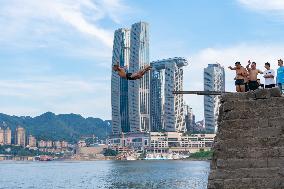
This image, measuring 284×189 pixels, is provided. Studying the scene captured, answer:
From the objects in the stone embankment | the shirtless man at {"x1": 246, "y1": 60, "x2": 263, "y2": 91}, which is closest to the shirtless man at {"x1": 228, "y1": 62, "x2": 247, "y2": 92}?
the shirtless man at {"x1": 246, "y1": 60, "x2": 263, "y2": 91}

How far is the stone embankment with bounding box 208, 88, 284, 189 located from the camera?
47.1 feet

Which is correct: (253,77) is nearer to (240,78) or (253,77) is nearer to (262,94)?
(240,78)

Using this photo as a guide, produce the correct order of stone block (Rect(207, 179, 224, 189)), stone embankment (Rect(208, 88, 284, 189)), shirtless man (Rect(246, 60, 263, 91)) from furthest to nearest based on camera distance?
shirtless man (Rect(246, 60, 263, 91)), stone block (Rect(207, 179, 224, 189)), stone embankment (Rect(208, 88, 284, 189))

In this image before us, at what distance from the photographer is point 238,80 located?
56.5 ft

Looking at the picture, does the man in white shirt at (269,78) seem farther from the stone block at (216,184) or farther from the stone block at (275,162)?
the stone block at (216,184)

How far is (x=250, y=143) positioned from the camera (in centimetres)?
1480

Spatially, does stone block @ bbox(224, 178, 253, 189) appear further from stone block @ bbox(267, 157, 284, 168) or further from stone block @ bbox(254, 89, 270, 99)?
stone block @ bbox(254, 89, 270, 99)

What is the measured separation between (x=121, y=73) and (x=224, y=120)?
3.46 meters

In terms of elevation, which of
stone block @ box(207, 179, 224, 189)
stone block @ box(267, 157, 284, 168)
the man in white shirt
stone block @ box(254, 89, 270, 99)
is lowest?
stone block @ box(207, 179, 224, 189)

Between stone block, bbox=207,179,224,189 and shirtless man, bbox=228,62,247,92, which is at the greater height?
shirtless man, bbox=228,62,247,92

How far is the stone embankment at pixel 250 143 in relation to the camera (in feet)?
47.1

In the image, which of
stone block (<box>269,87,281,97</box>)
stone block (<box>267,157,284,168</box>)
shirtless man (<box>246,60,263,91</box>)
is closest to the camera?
stone block (<box>267,157,284,168</box>)

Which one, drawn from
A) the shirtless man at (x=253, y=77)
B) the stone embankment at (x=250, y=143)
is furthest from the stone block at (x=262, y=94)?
the shirtless man at (x=253, y=77)

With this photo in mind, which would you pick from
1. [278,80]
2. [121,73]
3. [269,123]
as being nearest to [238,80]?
[278,80]
